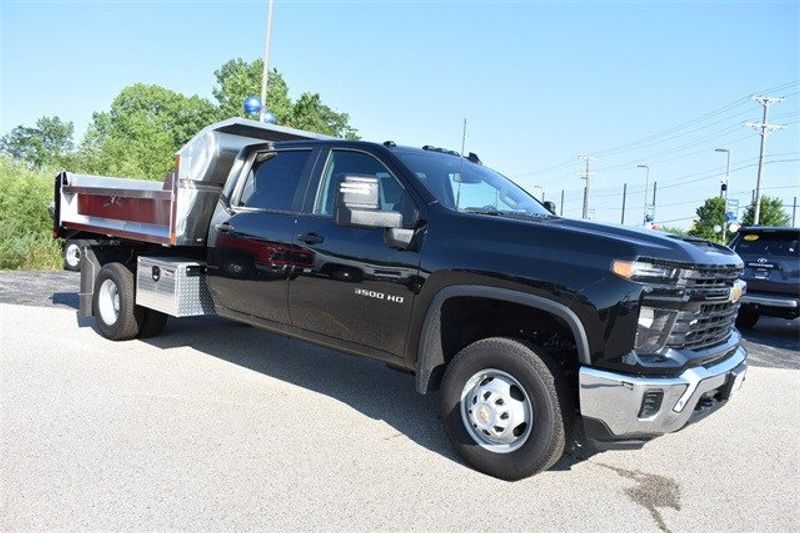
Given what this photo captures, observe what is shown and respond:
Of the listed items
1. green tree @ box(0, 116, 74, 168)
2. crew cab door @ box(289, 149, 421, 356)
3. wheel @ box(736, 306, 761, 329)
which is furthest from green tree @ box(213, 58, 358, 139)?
green tree @ box(0, 116, 74, 168)

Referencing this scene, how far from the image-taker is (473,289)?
391 cm

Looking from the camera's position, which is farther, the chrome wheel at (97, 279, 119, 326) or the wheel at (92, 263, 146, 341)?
the chrome wheel at (97, 279, 119, 326)

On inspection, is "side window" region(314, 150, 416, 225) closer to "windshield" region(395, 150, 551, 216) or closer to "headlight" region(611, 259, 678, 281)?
"windshield" region(395, 150, 551, 216)

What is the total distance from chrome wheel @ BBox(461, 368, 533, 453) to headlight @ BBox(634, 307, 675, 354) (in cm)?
70

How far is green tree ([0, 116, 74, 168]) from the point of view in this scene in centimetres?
8638

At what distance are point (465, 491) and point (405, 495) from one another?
0.35 m

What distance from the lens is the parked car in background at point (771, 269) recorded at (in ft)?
31.8

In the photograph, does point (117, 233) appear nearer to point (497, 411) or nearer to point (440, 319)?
point (440, 319)

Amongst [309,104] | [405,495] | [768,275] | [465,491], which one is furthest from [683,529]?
[309,104]

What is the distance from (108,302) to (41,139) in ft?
314

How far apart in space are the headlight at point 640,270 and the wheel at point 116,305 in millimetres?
5121

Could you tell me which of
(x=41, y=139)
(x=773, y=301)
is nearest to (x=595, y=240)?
(x=773, y=301)

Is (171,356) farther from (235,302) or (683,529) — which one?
(683,529)

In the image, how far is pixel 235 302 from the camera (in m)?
5.57
